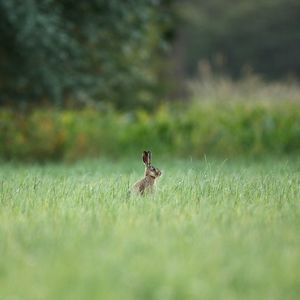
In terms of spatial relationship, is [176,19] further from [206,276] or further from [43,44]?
[206,276]

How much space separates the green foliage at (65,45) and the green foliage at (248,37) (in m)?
25.1

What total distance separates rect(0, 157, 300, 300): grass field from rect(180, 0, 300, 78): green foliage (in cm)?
3832

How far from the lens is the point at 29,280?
3.98m

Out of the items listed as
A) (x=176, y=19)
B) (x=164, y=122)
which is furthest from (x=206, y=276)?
(x=176, y=19)

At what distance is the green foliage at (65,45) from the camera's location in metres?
15.1

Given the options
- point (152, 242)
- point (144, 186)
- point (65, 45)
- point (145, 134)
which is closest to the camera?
point (152, 242)

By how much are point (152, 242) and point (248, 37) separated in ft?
142

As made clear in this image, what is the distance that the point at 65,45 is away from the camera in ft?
53.3

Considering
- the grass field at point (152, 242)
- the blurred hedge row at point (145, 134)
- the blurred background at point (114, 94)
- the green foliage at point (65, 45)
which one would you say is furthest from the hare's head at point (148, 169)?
the green foliage at point (65, 45)

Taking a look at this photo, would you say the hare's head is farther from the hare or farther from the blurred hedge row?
the blurred hedge row

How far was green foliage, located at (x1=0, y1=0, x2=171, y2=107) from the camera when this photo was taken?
1505cm

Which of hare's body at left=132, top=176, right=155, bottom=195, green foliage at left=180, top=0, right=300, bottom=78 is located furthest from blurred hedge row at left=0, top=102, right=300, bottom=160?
green foliage at left=180, top=0, right=300, bottom=78

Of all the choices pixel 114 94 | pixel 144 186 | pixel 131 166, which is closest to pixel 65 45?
pixel 131 166

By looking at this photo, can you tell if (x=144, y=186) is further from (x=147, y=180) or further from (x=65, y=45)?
(x=65, y=45)
